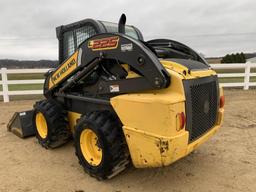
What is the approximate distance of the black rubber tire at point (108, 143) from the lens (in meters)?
3.09

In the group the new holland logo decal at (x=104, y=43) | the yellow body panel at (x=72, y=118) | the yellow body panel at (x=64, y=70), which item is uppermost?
the new holland logo decal at (x=104, y=43)

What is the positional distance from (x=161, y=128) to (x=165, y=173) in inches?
46.8

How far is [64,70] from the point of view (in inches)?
159

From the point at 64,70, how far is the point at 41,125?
125 centimetres

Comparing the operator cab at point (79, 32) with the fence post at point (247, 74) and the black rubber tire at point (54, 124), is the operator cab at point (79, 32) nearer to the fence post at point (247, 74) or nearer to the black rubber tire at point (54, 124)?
the black rubber tire at point (54, 124)

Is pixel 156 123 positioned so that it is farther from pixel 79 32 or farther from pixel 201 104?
pixel 79 32

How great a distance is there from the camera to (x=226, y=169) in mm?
3635

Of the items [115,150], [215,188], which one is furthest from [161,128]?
[215,188]

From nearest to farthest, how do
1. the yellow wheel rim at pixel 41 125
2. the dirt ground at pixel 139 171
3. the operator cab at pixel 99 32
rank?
1. the dirt ground at pixel 139 171
2. the operator cab at pixel 99 32
3. the yellow wheel rim at pixel 41 125

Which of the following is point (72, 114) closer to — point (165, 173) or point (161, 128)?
point (165, 173)

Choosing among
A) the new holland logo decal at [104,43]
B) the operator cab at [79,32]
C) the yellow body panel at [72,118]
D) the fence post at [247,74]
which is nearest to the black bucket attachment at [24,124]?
the yellow body panel at [72,118]

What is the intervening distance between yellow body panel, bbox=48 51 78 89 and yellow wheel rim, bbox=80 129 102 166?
104 centimetres

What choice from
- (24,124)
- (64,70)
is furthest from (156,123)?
(24,124)

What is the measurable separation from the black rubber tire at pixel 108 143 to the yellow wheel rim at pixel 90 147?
0.13 meters
